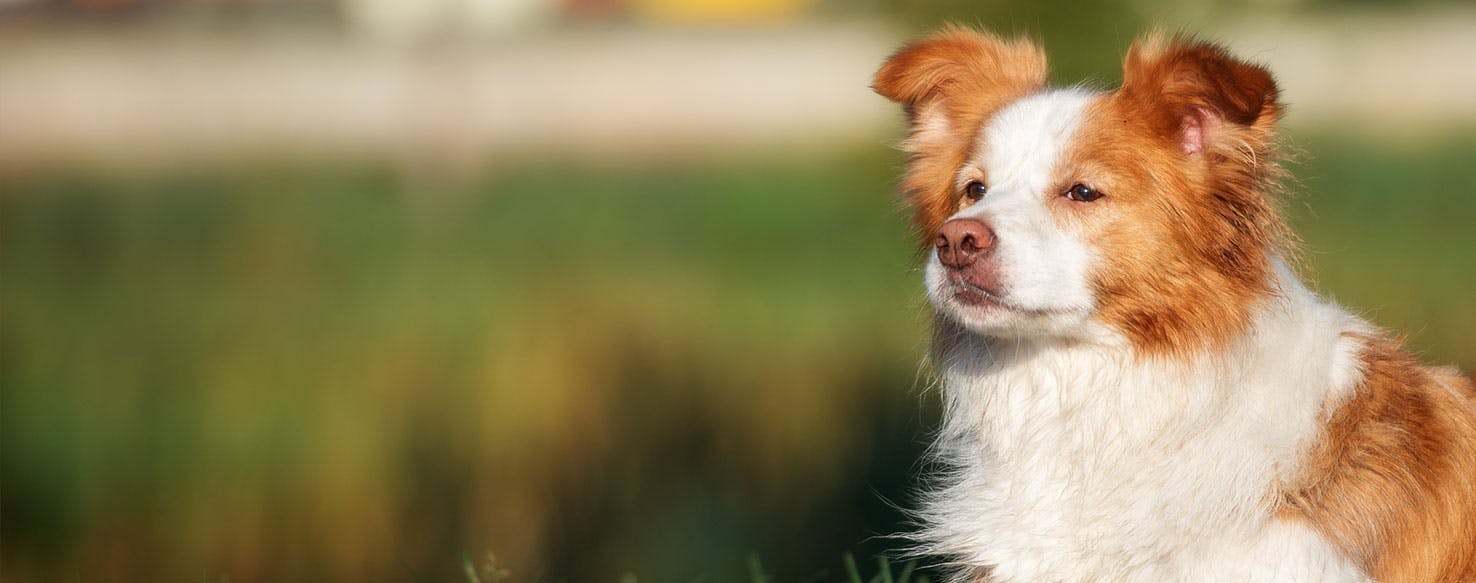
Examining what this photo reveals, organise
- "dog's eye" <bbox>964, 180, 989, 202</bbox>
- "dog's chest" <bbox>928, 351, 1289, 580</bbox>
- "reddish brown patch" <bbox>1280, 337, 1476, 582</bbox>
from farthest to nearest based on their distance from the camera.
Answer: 1. "dog's eye" <bbox>964, 180, 989, 202</bbox>
2. "dog's chest" <bbox>928, 351, 1289, 580</bbox>
3. "reddish brown patch" <bbox>1280, 337, 1476, 582</bbox>

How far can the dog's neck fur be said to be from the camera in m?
3.29

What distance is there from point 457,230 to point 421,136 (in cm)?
279

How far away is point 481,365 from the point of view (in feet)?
24.3

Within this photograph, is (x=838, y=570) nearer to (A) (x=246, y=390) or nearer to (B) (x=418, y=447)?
(B) (x=418, y=447)

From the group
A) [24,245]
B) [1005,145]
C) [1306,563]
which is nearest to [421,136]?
[24,245]

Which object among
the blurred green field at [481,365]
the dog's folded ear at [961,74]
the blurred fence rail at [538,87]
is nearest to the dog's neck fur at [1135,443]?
the dog's folded ear at [961,74]

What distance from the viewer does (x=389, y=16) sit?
13820 millimetres

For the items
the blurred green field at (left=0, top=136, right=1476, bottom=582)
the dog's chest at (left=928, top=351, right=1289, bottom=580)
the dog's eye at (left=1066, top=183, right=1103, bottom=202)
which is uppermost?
the dog's eye at (left=1066, top=183, right=1103, bottom=202)

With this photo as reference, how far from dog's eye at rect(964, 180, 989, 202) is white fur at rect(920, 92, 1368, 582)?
0.05m

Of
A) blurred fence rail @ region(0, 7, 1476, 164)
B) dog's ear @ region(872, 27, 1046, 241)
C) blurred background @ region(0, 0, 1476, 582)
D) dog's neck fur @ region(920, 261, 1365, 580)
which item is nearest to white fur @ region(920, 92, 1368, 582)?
dog's neck fur @ region(920, 261, 1365, 580)

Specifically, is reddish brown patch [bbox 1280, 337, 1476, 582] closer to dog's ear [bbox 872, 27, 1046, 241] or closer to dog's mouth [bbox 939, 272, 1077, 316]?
dog's mouth [bbox 939, 272, 1077, 316]

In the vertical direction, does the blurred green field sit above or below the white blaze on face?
below

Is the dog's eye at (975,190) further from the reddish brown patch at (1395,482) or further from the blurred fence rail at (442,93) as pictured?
the blurred fence rail at (442,93)

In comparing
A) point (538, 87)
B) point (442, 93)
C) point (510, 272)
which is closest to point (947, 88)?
point (510, 272)
